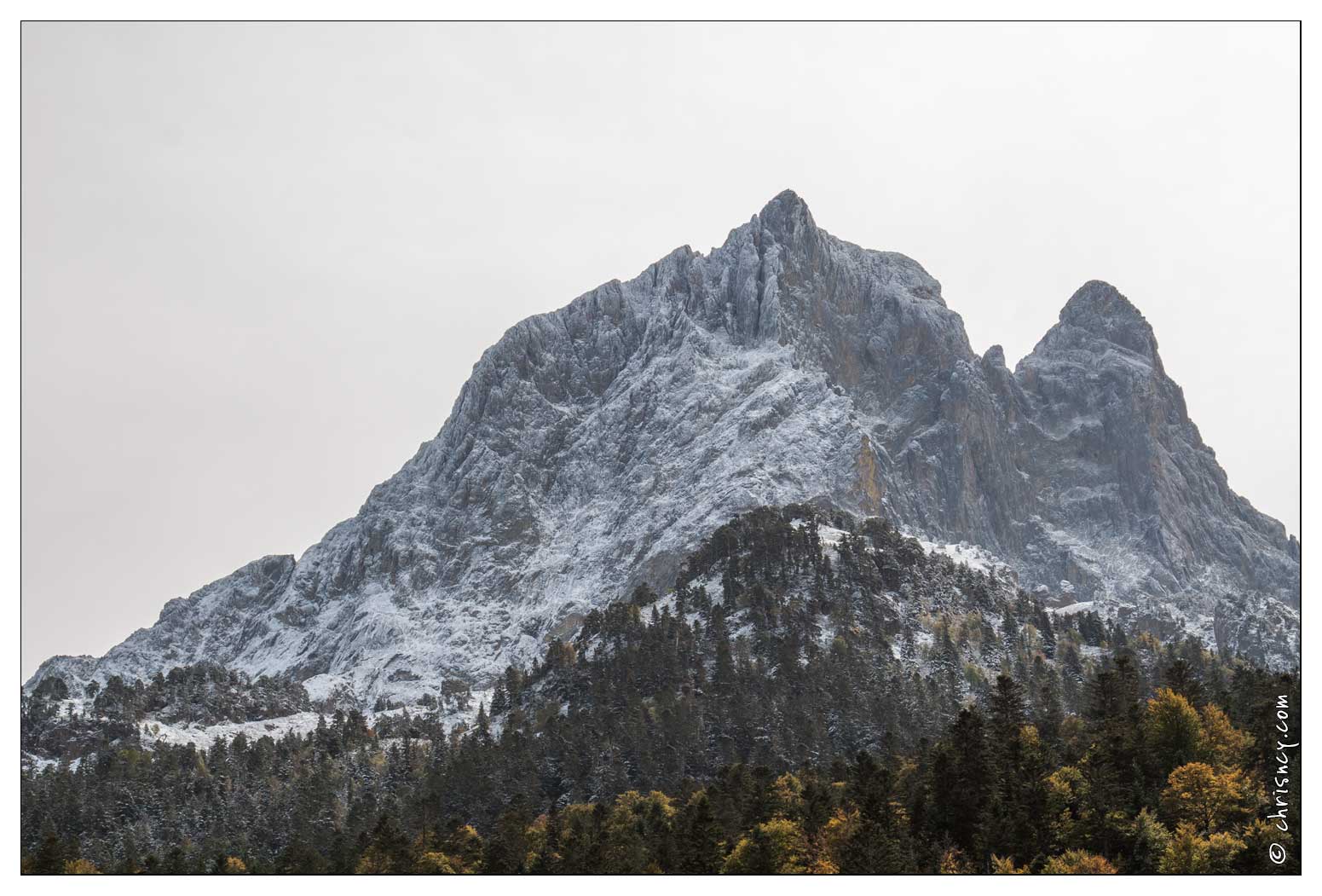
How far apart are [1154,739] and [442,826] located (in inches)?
3567

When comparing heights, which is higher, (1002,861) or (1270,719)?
(1270,719)

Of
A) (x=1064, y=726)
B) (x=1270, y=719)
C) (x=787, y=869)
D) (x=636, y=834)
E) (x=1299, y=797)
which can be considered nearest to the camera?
(x=1299, y=797)

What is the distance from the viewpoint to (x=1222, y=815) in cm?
12706

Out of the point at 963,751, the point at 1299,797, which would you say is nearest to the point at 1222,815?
the point at 1299,797

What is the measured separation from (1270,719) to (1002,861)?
37721mm

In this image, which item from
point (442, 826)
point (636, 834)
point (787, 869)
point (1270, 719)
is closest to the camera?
point (787, 869)

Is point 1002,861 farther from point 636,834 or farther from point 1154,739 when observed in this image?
point 636,834

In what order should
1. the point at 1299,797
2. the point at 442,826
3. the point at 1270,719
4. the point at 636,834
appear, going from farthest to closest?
the point at 442,826 → the point at 636,834 → the point at 1270,719 → the point at 1299,797

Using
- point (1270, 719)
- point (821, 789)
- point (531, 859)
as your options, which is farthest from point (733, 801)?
point (1270, 719)

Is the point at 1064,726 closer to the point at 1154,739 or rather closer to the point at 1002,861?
the point at 1154,739
